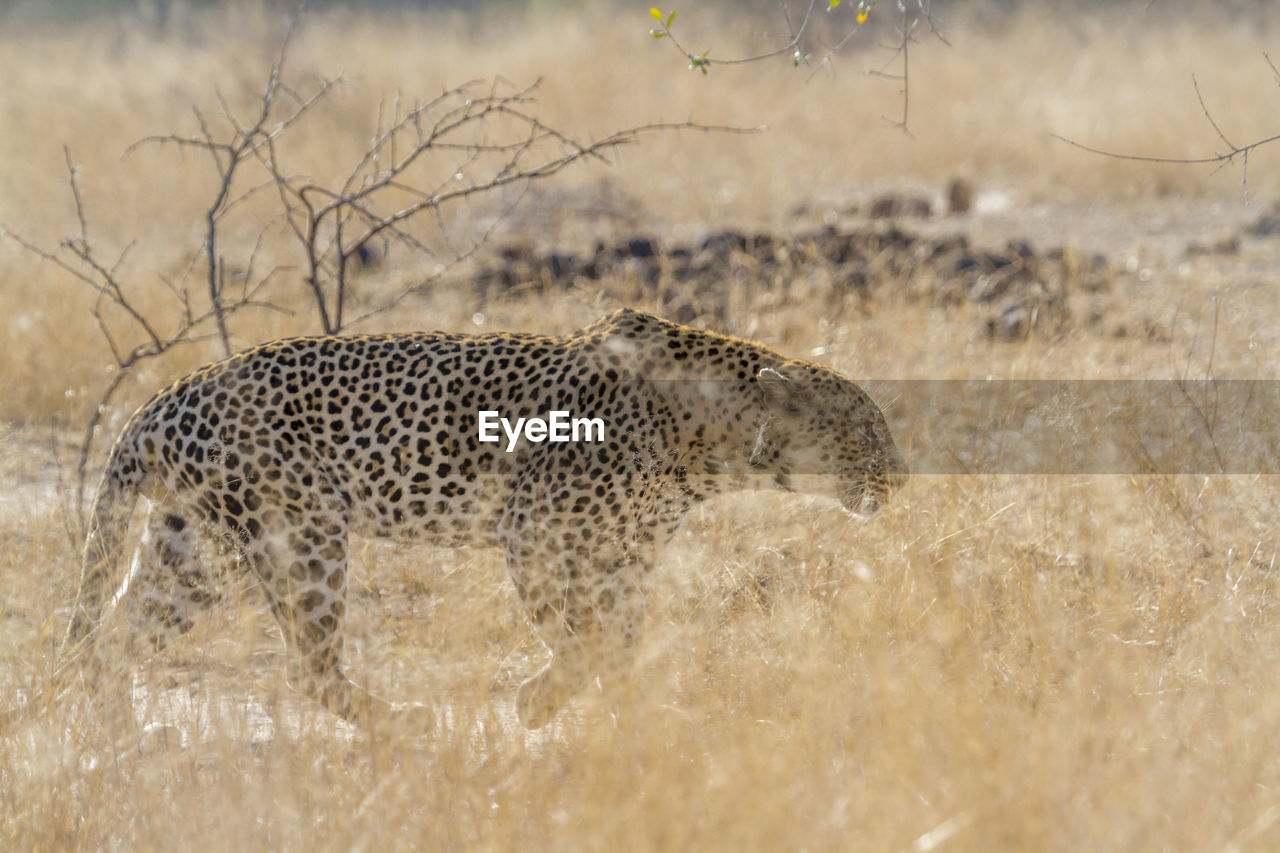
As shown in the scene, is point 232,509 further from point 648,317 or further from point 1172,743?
point 1172,743

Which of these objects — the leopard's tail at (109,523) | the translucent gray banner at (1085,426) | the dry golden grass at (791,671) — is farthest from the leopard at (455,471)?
the translucent gray banner at (1085,426)

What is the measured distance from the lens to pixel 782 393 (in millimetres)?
4426

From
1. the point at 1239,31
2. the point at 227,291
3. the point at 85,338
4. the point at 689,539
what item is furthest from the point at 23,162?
the point at 1239,31

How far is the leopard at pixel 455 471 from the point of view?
4.19 meters

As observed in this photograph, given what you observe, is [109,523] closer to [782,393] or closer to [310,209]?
[782,393]

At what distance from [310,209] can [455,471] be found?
2.58m

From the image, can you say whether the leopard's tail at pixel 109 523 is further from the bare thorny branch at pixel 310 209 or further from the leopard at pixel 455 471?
the bare thorny branch at pixel 310 209

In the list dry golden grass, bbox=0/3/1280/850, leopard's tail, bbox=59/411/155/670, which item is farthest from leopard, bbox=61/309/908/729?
dry golden grass, bbox=0/3/1280/850

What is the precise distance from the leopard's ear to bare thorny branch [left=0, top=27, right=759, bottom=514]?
5.46 ft

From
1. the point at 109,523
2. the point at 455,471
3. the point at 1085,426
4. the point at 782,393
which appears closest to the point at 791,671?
the point at 782,393

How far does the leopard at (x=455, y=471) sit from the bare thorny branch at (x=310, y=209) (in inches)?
54.5

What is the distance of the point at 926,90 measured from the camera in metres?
18.1

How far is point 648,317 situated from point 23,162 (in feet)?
42.1

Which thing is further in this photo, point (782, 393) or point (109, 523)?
point (782, 393)
